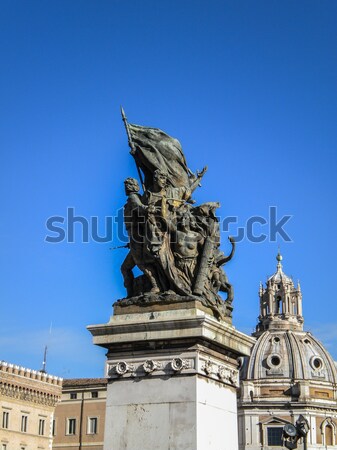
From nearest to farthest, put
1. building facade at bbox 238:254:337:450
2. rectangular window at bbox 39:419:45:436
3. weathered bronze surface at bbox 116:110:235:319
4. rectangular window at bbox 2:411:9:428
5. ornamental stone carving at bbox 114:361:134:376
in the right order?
ornamental stone carving at bbox 114:361:134:376 → weathered bronze surface at bbox 116:110:235:319 → rectangular window at bbox 2:411:9:428 → rectangular window at bbox 39:419:45:436 → building facade at bbox 238:254:337:450

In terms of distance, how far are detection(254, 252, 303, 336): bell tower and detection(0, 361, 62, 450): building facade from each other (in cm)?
8645

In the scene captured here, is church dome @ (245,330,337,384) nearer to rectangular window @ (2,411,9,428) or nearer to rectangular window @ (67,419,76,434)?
rectangular window @ (67,419,76,434)

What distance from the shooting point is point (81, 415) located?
78.1m

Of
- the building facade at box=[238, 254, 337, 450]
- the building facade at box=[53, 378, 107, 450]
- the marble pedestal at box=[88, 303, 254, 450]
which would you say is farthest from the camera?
the building facade at box=[238, 254, 337, 450]

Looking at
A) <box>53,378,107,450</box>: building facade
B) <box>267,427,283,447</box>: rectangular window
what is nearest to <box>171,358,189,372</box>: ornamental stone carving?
<box>53,378,107,450</box>: building facade

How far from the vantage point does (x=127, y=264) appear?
10508mm

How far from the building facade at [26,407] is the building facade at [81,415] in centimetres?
360

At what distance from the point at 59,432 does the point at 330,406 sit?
229ft

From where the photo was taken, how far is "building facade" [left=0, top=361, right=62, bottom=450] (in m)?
68.2

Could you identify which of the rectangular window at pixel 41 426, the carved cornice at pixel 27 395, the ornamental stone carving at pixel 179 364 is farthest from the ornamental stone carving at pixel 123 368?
the rectangular window at pixel 41 426

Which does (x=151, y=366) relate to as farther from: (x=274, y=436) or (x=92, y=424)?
(x=274, y=436)

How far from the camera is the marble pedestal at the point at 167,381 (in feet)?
30.0

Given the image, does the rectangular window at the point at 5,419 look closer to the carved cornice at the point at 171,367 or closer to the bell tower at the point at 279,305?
the carved cornice at the point at 171,367

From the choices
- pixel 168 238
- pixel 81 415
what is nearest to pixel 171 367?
pixel 168 238
